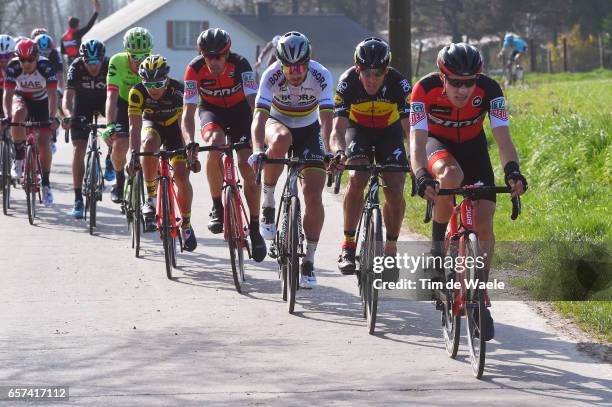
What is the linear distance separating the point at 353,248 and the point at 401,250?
208 cm

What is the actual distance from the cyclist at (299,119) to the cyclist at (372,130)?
26 centimetres

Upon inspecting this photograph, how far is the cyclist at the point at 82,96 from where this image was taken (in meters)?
15.2

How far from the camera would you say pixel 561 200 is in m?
14.1

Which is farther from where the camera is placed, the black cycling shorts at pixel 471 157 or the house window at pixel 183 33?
the house window at pixel 183 33

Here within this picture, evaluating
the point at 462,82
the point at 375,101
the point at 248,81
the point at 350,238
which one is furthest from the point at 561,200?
the point at 462,82

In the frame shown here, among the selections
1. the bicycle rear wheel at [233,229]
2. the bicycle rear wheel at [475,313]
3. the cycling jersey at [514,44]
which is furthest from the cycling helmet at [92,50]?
the cycling jersey at [514,44]

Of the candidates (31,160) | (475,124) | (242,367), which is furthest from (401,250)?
(31,160)

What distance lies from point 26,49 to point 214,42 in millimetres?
5251

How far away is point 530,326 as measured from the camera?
9.03 meters

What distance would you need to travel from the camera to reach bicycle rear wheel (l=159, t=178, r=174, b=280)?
11.3 metres

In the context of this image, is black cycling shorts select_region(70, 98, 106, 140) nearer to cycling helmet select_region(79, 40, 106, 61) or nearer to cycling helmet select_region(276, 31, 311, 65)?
Answer: cycling helmet select_region(79, 40, 106, 61)

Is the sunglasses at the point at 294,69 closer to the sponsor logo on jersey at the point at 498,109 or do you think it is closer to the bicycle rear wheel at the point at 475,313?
the sponsor logo on jersey at the point at 498,109

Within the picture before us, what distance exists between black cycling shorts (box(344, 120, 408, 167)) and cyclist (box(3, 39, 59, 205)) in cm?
648

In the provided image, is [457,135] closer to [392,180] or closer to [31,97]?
[392,180]
